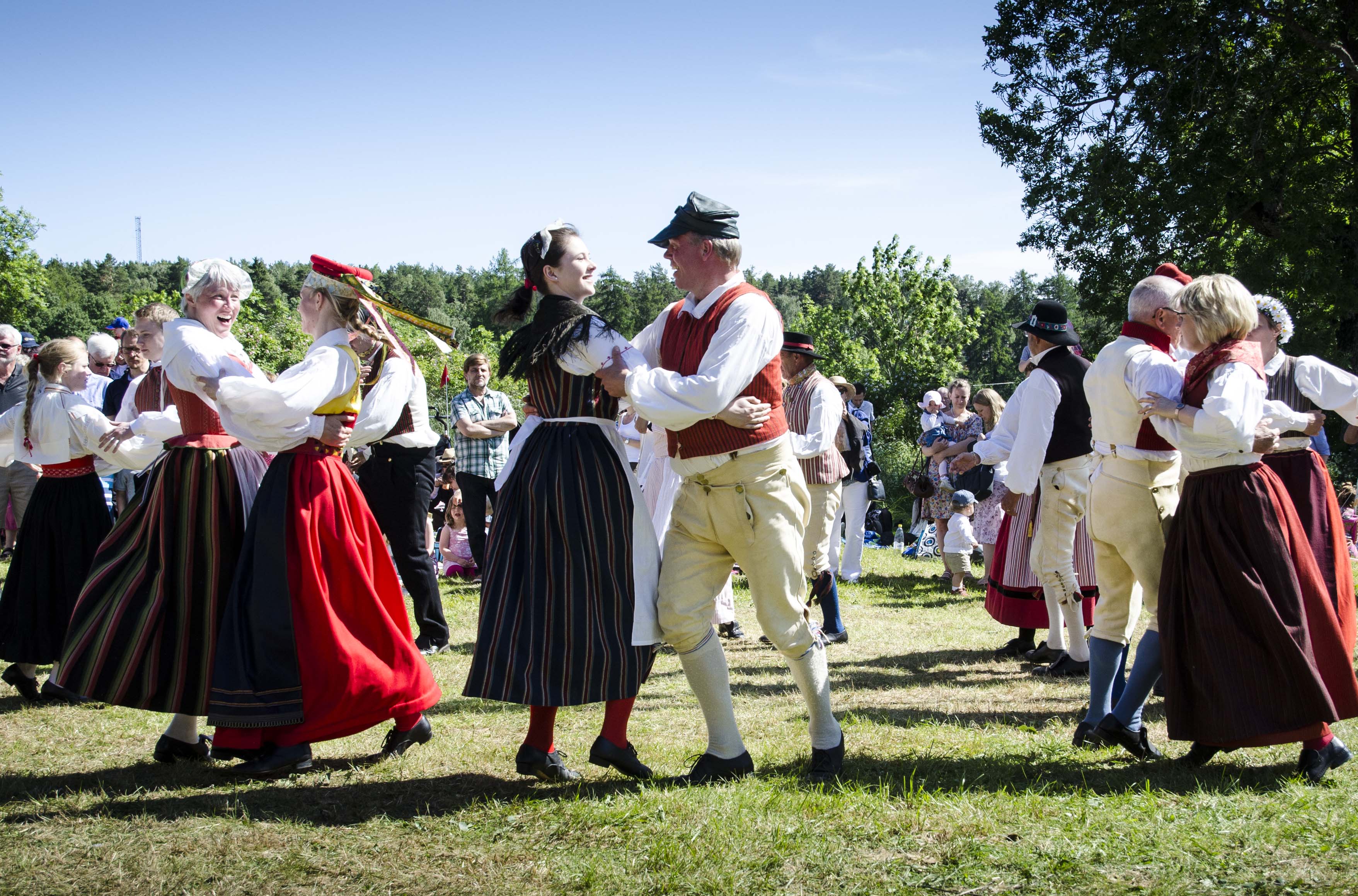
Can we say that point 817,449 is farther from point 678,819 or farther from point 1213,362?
point 678,819

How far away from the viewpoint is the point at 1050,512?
5.44m

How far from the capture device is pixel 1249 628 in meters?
3.47

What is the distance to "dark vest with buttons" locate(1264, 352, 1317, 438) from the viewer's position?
14.8ft

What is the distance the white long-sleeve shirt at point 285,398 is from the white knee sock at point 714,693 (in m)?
1.53

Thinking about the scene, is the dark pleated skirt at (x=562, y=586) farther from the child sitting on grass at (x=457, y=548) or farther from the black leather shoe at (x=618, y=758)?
the child sitting on grass at (x=457, y=548)

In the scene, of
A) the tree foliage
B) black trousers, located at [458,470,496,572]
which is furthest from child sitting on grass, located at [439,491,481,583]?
the tree foliage

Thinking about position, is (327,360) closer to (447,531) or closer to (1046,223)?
(447,531)

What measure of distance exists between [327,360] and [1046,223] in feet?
46.7

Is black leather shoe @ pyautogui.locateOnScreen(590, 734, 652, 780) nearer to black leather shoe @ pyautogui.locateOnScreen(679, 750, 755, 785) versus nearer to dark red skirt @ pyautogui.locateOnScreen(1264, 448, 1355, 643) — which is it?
black leather shoe @ pyautogui.locateOnScreen(679, 750, 755, 785)

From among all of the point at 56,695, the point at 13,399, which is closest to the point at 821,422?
the point at 56,695

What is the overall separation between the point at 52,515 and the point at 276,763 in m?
2.27

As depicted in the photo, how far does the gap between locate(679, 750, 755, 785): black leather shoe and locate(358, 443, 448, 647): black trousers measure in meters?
2.88

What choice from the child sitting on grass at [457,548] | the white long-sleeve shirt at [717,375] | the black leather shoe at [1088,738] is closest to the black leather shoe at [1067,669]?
the black leather shoe at [1088,738]

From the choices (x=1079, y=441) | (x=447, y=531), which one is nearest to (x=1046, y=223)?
(x=447, y=531)
